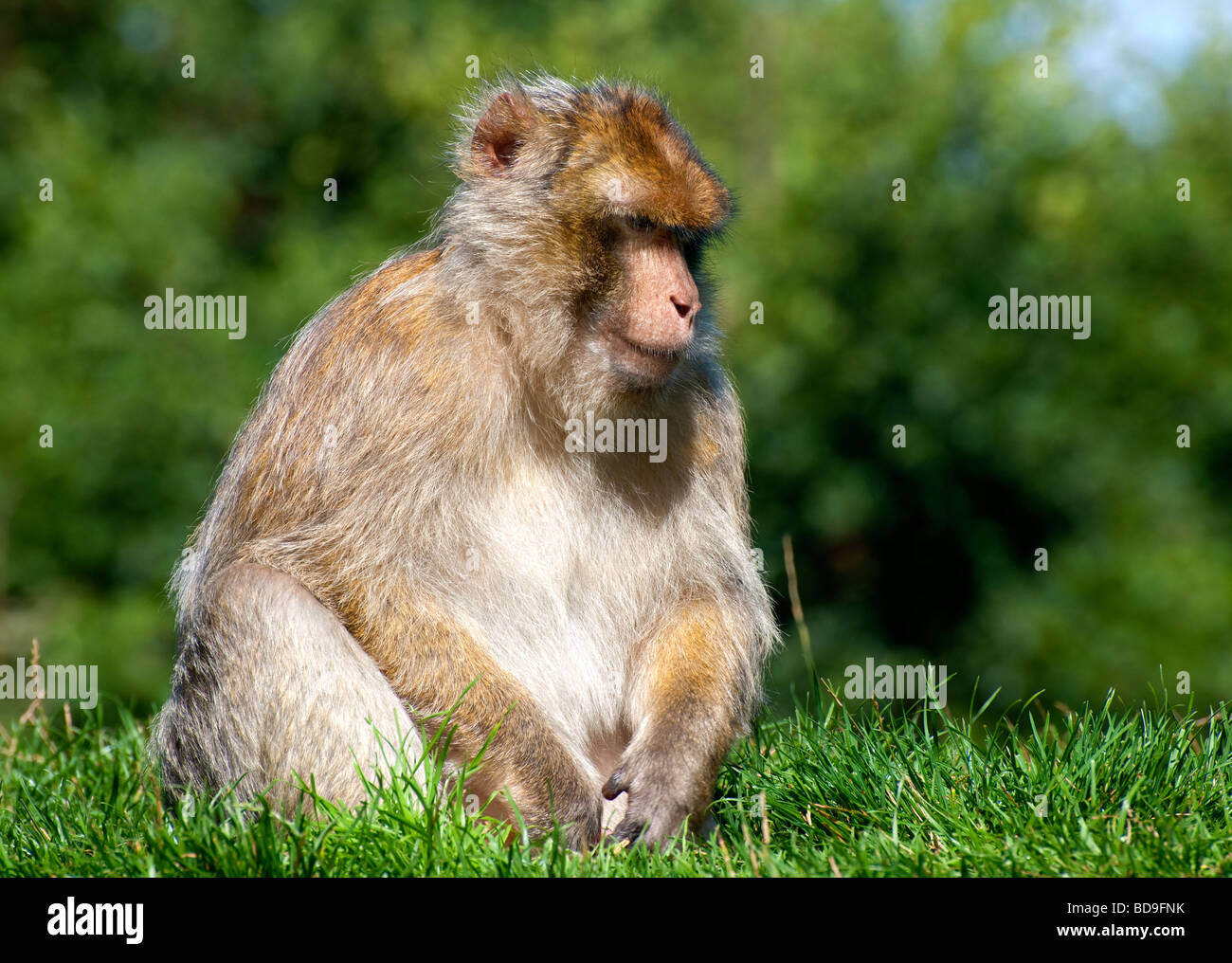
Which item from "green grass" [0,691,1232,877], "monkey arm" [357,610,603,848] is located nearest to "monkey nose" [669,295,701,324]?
"monkey arm" [357,610,603,848]

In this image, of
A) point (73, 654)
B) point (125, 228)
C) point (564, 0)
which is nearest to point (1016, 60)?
point (564, 0)

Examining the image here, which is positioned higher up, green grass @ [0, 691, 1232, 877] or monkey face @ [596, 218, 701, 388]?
monkey face @ [596, 218, 701, 388]

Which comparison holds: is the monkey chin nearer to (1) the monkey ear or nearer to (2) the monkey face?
(2) the monkey face

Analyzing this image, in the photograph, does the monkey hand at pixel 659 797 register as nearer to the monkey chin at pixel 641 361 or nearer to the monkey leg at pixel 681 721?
the monkey leg at pixel 681 721

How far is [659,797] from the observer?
15.4 feet

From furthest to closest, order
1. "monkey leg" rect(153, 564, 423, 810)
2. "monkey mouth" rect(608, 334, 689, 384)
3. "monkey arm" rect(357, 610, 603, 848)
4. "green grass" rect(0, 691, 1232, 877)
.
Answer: "monkey mouth" rect(608, 334, 689, 384) → "monkey arm" rect(357, 610, 603, 848) → "monkey leg" rect(153, 564, 423, 810) → "green grass" rect(0, 691, 1232, 877)

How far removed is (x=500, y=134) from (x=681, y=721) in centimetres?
246

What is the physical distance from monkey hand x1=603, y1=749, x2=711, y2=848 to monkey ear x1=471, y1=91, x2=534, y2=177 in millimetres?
2397

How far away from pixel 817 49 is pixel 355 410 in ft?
70.8

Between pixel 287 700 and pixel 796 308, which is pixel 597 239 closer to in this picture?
pixel 287 700

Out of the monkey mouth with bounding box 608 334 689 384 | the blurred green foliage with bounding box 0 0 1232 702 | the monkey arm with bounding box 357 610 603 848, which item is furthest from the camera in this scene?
the blurred green foliage with bounding box 0 0 1232 702

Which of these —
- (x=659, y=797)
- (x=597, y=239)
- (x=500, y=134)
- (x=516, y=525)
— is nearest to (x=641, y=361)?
(x=597, y=239)

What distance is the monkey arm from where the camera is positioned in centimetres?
467

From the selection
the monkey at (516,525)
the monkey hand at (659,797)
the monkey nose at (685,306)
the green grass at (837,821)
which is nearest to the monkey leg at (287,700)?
the monkey at (516,525)
